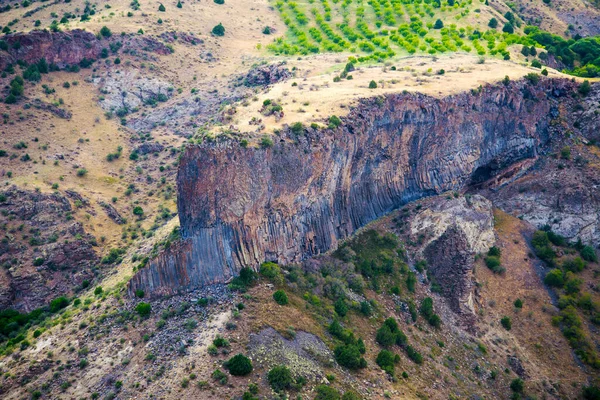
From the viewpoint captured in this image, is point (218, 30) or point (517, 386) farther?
point (218, 30)

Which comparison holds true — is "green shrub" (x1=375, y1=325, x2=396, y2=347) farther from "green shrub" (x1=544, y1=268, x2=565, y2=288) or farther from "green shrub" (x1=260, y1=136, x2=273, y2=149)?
"green shrub" (x1=544, y1=268, x2=565, y2=288)

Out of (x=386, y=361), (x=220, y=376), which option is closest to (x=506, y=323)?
(x=386, y=361)

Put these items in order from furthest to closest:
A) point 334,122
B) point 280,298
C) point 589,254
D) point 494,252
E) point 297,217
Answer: point 589,254 → point 494,252 → point 334,122 → point 297,217 → point 280,298

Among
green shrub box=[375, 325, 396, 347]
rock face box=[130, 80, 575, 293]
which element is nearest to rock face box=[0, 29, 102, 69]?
rock face box=[130, 80, 575, 293]

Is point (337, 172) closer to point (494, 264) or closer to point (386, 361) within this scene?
point (386, 361)

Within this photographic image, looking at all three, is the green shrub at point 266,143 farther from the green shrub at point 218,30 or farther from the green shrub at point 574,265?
the green shrub at point 218,30

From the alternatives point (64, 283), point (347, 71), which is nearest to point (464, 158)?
point (347, 71)

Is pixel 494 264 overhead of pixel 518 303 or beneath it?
overhead
